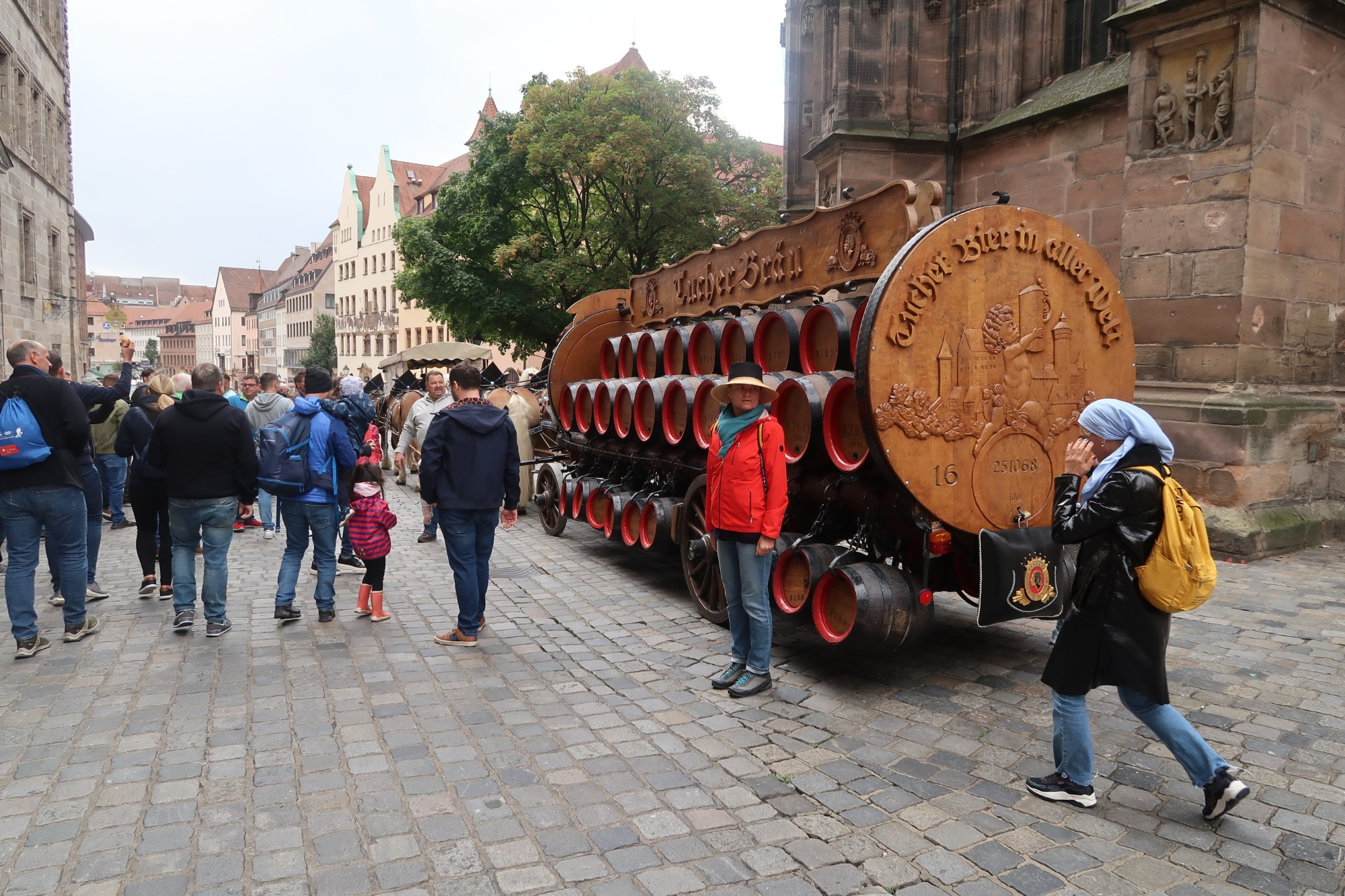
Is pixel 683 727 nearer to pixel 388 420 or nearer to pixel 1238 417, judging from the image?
pixel 1238 417

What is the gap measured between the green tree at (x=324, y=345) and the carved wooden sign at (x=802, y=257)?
237 feet

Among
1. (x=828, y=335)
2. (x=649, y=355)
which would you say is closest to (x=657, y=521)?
(x=649, y=355)

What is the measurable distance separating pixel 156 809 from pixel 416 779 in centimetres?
98

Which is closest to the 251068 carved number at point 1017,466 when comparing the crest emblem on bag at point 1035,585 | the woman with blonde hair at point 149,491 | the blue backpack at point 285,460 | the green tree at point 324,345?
the crest emblem on bag at point 1035,585

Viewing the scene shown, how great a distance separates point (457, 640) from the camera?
574 centimetres

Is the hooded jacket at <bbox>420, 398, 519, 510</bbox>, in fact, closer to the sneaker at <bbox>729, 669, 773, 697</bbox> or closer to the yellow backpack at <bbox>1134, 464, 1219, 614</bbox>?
the sneaker at <bbox>729, 669, 773, 697</bbox>

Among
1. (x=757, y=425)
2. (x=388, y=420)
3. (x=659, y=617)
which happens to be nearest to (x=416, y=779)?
(x=757, y=425)

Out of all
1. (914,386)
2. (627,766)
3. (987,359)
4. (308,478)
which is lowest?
(627,766)

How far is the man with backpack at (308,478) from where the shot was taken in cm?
609

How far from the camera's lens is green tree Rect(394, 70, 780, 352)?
23297 millimetres

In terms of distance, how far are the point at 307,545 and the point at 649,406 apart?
2780 millimetres

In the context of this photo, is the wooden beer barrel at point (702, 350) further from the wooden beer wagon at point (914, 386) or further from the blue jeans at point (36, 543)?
the blue jeans at point (36, 543)

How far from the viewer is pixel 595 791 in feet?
11.8

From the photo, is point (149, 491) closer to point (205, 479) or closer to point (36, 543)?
point (36, 543)
